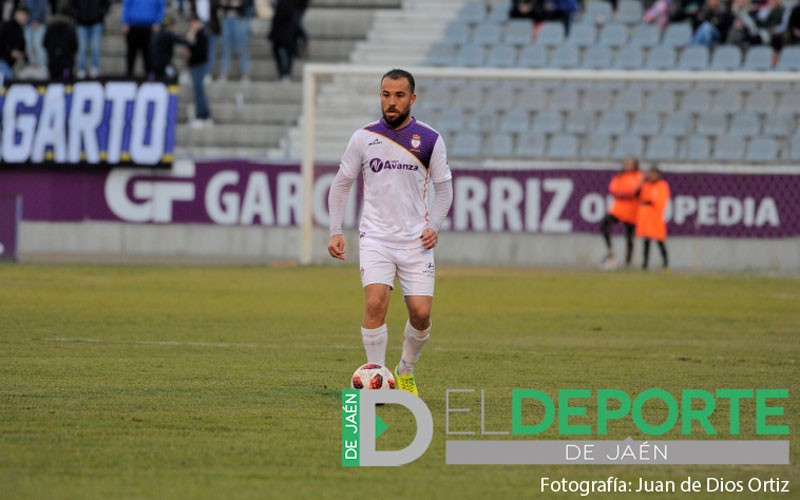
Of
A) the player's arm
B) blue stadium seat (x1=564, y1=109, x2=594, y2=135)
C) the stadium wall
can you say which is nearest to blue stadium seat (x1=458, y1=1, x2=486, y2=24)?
blue stadium seat (x1=564, y1=109, x2=594, y2=135)

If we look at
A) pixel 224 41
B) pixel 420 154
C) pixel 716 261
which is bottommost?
pixel 716 261

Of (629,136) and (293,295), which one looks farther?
(629,136)

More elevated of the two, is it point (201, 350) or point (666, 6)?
point (666, 6)

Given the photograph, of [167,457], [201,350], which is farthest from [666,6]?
[167,457]

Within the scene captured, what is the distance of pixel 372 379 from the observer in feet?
29.7

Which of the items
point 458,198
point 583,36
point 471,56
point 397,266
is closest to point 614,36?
point 583,36

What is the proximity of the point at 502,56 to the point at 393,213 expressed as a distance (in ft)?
66.9

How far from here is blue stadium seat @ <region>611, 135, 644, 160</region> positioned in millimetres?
27234

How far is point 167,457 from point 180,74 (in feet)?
78.9

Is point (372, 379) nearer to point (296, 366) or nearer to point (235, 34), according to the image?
point (296, 366)

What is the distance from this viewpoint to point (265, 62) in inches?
1192

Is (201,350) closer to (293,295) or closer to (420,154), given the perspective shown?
(420,154)

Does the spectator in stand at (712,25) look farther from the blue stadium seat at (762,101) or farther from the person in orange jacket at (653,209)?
the person in orange jacket at (653,209)

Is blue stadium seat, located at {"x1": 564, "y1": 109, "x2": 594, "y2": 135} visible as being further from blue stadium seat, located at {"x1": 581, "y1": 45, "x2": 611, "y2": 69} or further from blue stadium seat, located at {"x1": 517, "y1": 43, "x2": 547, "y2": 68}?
blue stadium seat, located at {"x1": 517, "y1": 43, "x2": 547, "y2": 68}
